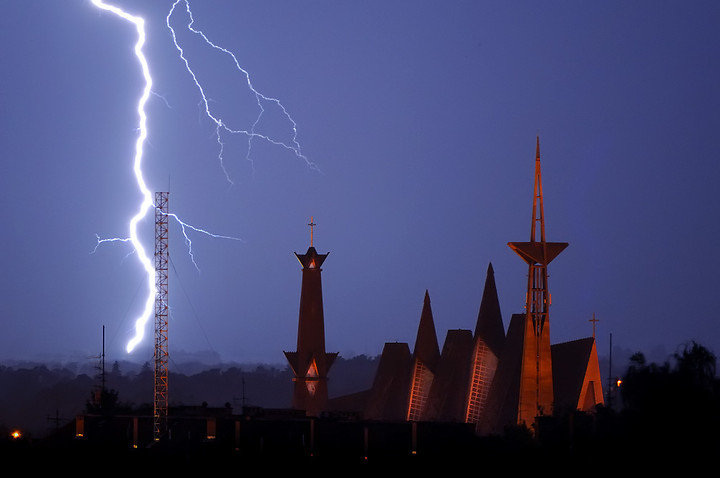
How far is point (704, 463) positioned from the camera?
4275 centimetres

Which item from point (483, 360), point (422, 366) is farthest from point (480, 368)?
point (422, 366)

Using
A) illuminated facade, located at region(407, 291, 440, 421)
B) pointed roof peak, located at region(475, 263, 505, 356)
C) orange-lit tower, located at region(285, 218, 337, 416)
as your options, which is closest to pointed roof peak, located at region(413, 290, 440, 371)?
illuminated facade, located at region(407, 291, 440, 421)

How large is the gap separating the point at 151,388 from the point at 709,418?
383 feet

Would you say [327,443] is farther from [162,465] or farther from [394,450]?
[162,465]

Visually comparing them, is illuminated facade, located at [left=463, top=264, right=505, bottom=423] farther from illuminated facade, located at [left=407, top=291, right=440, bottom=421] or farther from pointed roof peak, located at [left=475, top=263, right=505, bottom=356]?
illuminated facade, located at [left=407, top=291, right=440, bottom=421]

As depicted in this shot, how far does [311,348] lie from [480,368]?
11442 millimetres

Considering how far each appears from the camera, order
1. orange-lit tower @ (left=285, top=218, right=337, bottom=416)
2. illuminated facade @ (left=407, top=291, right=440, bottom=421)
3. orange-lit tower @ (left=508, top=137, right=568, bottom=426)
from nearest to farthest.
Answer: orange-lit tower @ (left=508, top=137, right=568, bottom=426)
illuminated facade @ (left=407, top=291, right=440, bottom=421)
orange-lit tower @ (left=285, top=218, right=337, bottom=416)

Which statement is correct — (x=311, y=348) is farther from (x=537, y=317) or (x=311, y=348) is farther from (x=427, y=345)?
(x=537, y=317)

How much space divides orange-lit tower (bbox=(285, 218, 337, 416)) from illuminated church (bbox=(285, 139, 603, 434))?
0.17 ft

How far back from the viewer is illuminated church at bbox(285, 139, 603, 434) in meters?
49.7

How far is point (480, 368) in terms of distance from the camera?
5591 centimetres

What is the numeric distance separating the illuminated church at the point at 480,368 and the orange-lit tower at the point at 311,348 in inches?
2.0

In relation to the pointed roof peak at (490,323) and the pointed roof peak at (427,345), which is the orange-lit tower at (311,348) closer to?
the pointed roof peak at (427,345)

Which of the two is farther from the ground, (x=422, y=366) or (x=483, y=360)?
(x=483, y=360)
